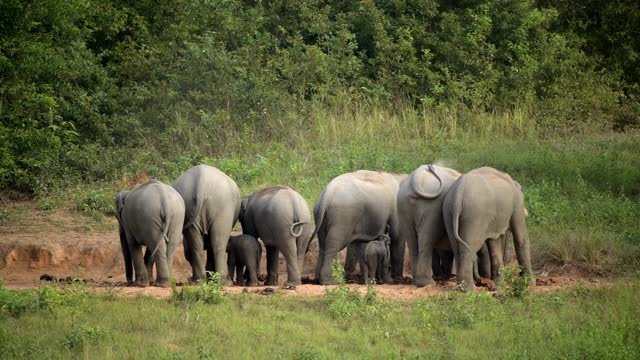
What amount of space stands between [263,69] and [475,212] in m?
9.51

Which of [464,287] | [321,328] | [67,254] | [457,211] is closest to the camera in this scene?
[321,328]

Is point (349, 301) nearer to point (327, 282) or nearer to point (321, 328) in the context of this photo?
point (321, 328)

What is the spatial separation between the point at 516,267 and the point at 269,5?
43.7 feet

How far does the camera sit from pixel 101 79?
20.7 metres

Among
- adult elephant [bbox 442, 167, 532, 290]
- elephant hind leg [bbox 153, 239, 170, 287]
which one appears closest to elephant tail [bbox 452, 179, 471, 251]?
adult elephant [bbox 442, 167, 532, 290]

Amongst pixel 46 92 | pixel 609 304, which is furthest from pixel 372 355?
pixel 46 92

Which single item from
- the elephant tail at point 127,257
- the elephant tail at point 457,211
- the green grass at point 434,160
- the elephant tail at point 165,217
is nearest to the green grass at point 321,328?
the elephant tail at point 457,211

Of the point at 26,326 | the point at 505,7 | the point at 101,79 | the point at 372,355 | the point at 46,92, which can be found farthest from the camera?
the point at 505,7

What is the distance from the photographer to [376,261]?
1351 cm

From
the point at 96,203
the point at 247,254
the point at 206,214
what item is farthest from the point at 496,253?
the point at 96,203

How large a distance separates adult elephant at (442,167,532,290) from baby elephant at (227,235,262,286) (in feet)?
7.61

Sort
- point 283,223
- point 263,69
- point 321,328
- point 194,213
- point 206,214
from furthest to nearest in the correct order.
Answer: point 263,69, point 283,223, point 206,214, point 194,213, point 321,328

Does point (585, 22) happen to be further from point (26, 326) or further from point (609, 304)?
point (26, 326)

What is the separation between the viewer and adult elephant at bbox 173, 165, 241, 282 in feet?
43.8
